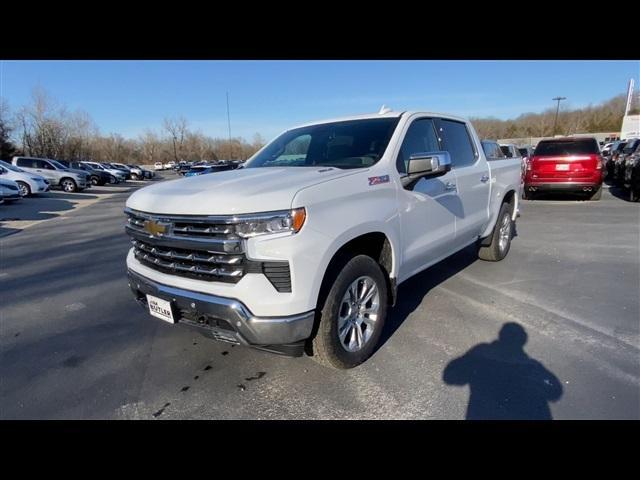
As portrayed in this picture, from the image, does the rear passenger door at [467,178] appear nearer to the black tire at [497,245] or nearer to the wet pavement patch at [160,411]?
the black tire at [497,245]

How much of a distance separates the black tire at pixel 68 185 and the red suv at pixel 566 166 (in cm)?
2382

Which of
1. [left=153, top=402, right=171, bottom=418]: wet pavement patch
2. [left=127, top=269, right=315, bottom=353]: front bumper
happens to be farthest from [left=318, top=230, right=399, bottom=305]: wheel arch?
[left=153, top=402, right=171, bottom=418]: wet pavement patch

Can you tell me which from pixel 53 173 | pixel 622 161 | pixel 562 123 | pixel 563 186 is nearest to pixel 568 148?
pixel 563 186

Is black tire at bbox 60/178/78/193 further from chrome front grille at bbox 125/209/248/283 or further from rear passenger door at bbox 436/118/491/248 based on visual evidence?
rear passenger door at bbox 436/118/491/248

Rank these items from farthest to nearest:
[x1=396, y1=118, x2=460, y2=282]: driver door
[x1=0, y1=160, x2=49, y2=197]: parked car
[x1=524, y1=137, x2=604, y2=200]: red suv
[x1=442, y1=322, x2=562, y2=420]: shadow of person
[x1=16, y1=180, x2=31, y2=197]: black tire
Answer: [x1=16, y1=180, x2=31, y2=197]: black tire → [x1=0, y1=160, x2=49, y2=197]: parked car → [x1=524, y1=137, x2=604, y2=200]: red suv → [x1=396, y1=118, x2=460, y2=282]: driver door → [x1=442, y1=322, x2=562, y2=420]: shadow of person

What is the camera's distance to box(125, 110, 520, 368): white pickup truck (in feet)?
7.14

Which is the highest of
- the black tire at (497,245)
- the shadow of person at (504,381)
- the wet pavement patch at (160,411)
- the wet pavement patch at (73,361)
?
the black tire at (497,245)

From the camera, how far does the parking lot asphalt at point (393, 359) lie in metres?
2.42

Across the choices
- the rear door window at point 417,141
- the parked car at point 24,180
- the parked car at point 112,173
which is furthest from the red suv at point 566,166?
the parked car at point 112,173

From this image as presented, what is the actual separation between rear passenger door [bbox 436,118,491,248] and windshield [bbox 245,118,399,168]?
949 mm

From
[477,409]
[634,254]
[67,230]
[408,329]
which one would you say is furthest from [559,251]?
[67,230]

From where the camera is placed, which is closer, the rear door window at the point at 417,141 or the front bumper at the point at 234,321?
the front bumper at the point at 234,321
